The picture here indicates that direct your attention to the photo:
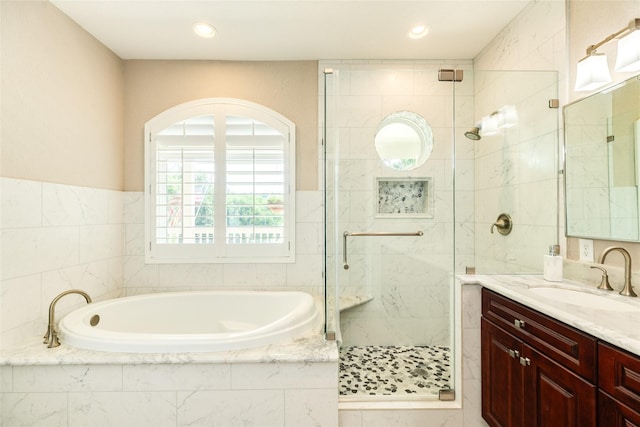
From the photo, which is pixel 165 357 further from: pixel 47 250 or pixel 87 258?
pixel 87 258

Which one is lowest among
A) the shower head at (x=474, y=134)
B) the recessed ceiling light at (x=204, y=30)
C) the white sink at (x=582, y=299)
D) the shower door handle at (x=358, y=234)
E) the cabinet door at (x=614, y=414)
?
the cabinet door at (x=614, y=414)

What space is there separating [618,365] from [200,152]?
2747 millimetres

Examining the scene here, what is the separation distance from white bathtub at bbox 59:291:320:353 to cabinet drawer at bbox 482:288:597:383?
3.36 ft

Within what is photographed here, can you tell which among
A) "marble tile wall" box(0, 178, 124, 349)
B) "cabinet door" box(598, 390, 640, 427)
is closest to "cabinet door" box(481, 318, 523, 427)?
"cabinet door" box(598, 390, 640, 427)

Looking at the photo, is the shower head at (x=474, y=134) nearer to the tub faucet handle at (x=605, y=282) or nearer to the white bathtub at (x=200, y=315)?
the tub faucet handle at (x=605, y=282)

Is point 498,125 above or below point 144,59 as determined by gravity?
below

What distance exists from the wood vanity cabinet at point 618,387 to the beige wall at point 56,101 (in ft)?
8.96

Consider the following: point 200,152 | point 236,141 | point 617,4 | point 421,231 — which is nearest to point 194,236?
point 200,152

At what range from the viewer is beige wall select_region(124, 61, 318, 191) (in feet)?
8.71

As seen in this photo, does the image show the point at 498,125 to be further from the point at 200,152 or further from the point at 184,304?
the point at 184,304

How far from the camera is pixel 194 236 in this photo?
2.63m

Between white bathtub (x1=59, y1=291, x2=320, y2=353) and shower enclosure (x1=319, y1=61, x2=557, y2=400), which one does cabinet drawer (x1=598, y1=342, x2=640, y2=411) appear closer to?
shower enclosure (x1=319, y1=61, x2=557, y2=400)

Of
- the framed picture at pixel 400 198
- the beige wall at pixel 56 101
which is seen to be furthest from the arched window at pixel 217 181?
the framed picture at pixel 400 198

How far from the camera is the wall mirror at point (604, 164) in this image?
4.45 feet
